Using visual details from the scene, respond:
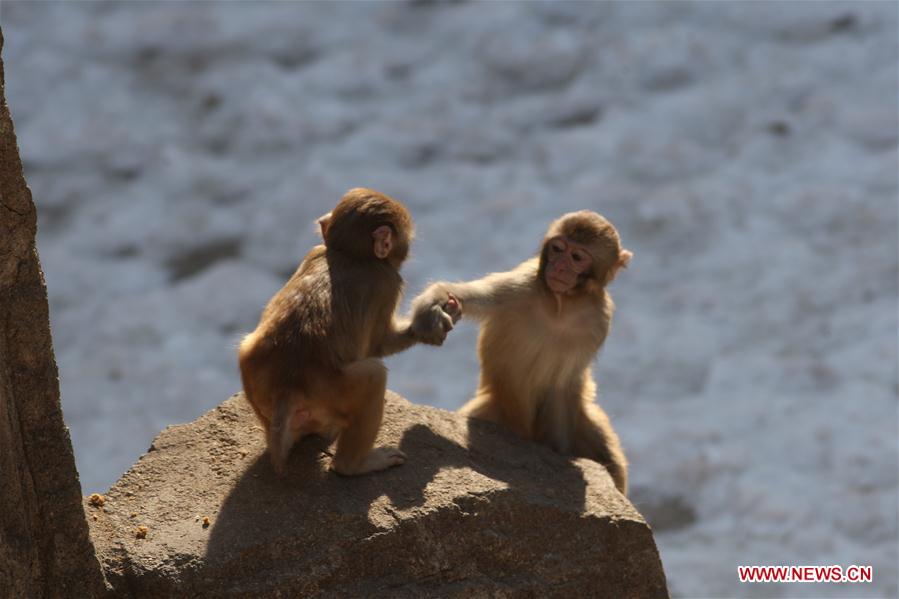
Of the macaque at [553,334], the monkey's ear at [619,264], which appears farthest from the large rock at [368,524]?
the monkey's ear at [619,264]

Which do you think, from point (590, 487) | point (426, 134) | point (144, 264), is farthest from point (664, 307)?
point (590, 487)

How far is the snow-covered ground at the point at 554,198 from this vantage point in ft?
28.2

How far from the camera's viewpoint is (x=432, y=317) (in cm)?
540

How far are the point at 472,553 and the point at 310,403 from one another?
0.76 metres

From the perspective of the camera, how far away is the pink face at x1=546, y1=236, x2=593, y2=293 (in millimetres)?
5789

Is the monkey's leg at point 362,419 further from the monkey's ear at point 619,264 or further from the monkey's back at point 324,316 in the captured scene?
the monkey's ear at point 619,264

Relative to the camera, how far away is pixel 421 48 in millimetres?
12422

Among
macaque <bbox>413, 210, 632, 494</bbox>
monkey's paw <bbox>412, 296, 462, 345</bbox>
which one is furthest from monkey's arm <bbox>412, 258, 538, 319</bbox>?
monkey's paw <bbox>412, 296, 462, 345</bbox>

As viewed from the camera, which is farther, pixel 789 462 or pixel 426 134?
pixel 426 134

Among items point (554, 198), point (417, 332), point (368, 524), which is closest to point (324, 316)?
point (417, 332)

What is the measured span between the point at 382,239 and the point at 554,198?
5.51 meters

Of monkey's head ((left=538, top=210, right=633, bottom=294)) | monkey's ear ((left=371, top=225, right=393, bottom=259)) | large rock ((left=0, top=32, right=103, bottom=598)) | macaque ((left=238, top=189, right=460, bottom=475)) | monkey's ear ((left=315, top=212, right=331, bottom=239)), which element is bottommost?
large rock ((left=0, top=32, right=103, bottom=598))

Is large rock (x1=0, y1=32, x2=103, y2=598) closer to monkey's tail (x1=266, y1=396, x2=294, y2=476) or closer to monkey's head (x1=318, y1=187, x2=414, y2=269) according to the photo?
monkey's tail (x1=266, y1=396, x2=294, y2=476)

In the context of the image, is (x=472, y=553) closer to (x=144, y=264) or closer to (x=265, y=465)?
(x=265, y=465)
